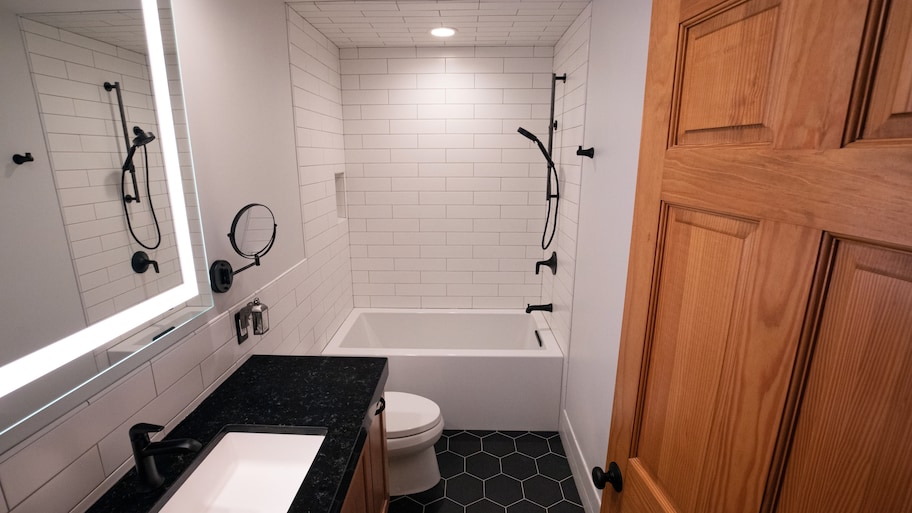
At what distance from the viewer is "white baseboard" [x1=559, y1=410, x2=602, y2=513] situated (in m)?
1.82

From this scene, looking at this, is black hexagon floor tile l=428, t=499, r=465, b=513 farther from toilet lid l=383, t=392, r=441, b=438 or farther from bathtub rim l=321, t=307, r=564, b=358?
bathtub rim l=321, t=307, r=564, b=358

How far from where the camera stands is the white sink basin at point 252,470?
101 centimetres

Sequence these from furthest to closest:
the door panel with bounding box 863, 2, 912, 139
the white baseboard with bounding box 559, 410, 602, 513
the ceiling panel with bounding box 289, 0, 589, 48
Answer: the ceiling panel with bounding box 289, 0, 589, 48, the white baseboard with bounding box 559, 410, 602, 513, the door panel with bounding box 863, 2, 912, 139

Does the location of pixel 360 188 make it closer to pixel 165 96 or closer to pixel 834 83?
pixel 165 96

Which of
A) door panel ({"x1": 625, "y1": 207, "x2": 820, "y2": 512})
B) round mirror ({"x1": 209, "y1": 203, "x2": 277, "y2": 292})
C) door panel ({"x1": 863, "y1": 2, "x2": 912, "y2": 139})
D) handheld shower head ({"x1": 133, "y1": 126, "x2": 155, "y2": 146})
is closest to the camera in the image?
door panel ({"x1": 863, "y1": 2, "x2": 912, "y2": 139})

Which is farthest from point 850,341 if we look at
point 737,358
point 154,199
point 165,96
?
point 165,96

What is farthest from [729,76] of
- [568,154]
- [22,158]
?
[568,154]

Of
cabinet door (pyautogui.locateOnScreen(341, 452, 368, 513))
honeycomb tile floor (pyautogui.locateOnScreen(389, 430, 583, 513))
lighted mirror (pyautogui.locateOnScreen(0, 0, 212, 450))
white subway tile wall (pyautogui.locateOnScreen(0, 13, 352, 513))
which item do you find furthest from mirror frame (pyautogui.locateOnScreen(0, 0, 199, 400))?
honeycomb tile floor (pyautogui.locateOnScreen(389, 430, 583, 513))

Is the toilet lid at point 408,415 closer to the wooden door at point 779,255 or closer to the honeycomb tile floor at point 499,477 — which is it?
the honeycomb tile floor at point 499,477

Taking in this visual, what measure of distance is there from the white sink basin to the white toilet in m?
0.82

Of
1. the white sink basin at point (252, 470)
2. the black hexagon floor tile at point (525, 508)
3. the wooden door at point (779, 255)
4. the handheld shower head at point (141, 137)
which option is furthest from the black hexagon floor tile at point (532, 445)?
the handheld shower head at point (141, 137)

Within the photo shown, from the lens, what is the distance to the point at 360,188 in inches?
118

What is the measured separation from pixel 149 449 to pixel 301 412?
380mm

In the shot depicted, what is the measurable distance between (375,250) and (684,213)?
103 inches
